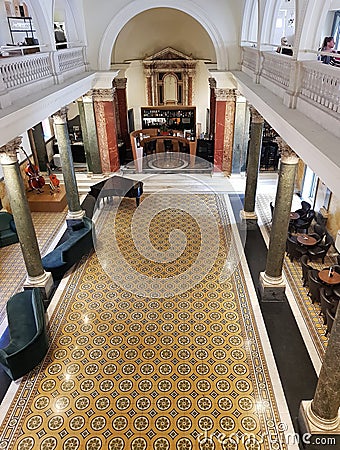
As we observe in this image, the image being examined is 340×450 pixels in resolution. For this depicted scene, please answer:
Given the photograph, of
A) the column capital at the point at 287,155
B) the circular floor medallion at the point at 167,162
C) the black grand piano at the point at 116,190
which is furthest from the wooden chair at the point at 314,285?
the circular floor medallion at the point at 167,162

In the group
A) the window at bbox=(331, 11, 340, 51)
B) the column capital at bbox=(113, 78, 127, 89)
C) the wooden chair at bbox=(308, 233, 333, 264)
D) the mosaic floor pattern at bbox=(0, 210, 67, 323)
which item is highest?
the window at bbox=(331, 11, 340, 51)

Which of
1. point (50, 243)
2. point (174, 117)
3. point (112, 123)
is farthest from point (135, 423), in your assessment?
point (174, 117)

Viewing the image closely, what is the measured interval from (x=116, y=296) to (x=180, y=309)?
4.87 feet

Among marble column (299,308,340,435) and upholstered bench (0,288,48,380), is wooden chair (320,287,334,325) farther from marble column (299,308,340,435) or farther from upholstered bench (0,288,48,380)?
upholstered bench (0,288,48,380)

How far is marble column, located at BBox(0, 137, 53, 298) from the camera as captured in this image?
6.89 metres

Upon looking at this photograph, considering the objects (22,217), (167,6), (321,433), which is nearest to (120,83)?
(167,6)

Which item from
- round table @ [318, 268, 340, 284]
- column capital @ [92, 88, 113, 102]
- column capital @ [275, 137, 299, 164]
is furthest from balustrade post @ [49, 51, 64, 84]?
round table @ [318, 268, 340, 284]

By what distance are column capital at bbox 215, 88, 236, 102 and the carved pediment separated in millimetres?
5980

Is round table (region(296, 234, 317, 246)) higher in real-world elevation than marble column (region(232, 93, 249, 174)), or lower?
lower

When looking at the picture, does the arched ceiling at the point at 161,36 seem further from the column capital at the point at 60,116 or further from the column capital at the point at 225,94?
the column capital at the point at 60,116

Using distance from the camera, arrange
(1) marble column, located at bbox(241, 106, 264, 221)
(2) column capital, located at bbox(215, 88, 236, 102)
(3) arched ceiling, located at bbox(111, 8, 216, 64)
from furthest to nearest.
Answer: (3) arched ceiling, located at bbox(111, 8, 216, 64) < (2) column capital, located at bbox(215, 88, 236, 102) < (1) marble column, located at bbox(241, 106, 264, 221)

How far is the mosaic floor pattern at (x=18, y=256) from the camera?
8820mm

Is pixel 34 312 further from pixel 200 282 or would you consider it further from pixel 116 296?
pixel 200 282

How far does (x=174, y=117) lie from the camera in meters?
19.3
